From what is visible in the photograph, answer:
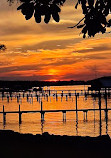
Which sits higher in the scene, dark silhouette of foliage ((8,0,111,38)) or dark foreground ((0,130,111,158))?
dark silhouette of foliage ((8,0,111,38))

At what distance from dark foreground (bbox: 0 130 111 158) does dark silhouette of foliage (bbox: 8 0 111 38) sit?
11.6 feet

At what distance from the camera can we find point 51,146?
1051cm

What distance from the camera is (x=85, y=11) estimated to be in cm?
787

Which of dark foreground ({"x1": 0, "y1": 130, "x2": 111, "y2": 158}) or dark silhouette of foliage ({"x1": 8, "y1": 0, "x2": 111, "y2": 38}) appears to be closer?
dark silhouette of foliage ({"x1": 8, "y1": 0, "x2": 111, "y2": 38})

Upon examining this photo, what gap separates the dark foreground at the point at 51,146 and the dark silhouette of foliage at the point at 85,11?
11.6 feet

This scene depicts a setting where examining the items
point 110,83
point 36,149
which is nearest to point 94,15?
point 36,149

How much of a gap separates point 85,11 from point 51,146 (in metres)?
4.38

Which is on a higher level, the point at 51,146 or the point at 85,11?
the point at 85,11

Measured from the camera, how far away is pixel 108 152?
33.9ft

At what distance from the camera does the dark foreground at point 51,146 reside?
9.80 m

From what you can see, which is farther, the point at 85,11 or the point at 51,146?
the point at 51,146

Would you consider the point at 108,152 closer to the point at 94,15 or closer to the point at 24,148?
the point at 24,148

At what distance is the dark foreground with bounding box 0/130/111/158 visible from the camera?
9805 millimetres

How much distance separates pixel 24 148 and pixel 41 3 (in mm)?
4784
